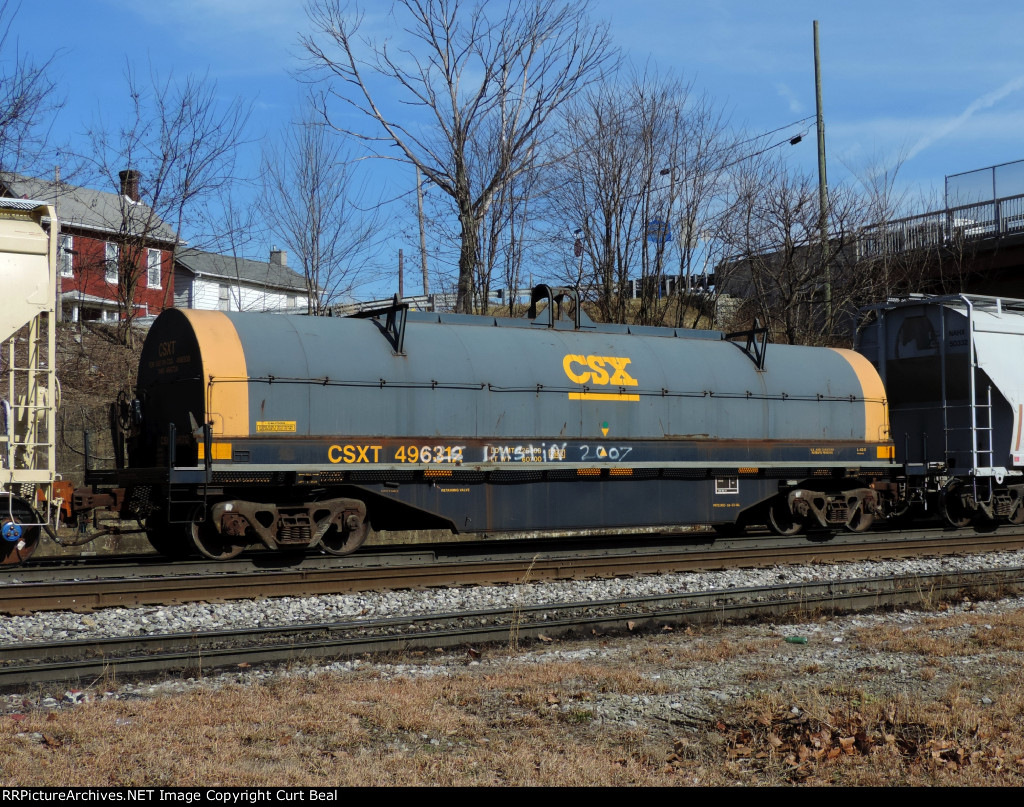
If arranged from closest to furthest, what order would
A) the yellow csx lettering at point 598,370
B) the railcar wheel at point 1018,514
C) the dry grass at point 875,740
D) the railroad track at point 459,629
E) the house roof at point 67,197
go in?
the dry grass at point 875,740, the railroad track at point 459,629, the yellow csx lettering at point 598,370, the railcar wheel at point 1018,514, the house roof at point 67,197

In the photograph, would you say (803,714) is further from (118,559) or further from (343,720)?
(118,559)

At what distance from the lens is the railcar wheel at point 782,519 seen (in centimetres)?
1741

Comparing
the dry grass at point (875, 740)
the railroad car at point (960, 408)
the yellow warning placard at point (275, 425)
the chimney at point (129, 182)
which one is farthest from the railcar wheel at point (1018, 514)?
the chimney at point (129, 182)

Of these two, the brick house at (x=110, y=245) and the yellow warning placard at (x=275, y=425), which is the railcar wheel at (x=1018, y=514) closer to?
the yellow warning placard at (x=275, y=425)

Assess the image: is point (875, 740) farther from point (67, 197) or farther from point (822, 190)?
point (67, 197)

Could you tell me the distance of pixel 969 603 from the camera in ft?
36.0

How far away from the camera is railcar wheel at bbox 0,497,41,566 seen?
1170cm

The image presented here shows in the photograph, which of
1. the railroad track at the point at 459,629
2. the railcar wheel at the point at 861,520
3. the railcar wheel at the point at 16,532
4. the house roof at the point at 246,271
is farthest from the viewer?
the house roof at the point at 246,271

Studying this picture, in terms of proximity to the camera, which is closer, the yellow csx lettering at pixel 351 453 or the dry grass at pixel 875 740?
the dry grass at pixel 875 740

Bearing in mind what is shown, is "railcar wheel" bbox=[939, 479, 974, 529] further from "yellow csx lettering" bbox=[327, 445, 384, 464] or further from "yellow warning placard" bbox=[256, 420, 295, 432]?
"yellow warning placard" bbox=[256, 420, 295, 432]

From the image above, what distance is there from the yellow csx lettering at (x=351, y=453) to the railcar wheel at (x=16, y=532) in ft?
12.2

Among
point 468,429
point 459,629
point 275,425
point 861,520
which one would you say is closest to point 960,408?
point 861,520

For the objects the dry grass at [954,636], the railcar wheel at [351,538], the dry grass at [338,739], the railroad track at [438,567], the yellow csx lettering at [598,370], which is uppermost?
the yellow csx lettering at [598,370]

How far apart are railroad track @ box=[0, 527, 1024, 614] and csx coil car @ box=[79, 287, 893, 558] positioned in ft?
1.69
